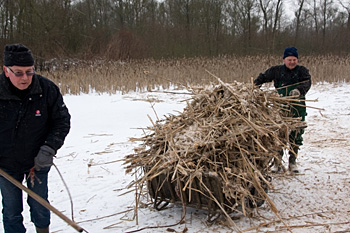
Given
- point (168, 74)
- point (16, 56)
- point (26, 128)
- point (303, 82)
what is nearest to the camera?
point (16, 56)

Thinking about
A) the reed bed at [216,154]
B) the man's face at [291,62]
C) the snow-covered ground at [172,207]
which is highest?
the man's face at [291,62]

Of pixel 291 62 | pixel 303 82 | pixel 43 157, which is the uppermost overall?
pixel 291 62

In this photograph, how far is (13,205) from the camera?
2.71 m

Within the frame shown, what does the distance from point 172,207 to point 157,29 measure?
23299mm

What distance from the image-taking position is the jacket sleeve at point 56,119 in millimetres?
2742

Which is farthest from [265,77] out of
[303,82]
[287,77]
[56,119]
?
[56,119]

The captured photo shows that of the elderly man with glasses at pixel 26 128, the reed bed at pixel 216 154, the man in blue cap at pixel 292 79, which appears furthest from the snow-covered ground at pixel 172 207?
the elderly man with glasses at pixel 26 128

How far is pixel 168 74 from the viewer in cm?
1386

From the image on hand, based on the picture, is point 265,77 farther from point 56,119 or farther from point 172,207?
point 56,119

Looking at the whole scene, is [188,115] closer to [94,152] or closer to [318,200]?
[318,200]

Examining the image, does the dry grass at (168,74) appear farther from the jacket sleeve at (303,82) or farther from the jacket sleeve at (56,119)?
the jacket sleeve at (56,119)

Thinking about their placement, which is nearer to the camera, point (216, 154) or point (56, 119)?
point (56, 119)

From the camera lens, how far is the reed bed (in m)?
2.94

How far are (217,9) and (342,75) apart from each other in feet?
55.5
